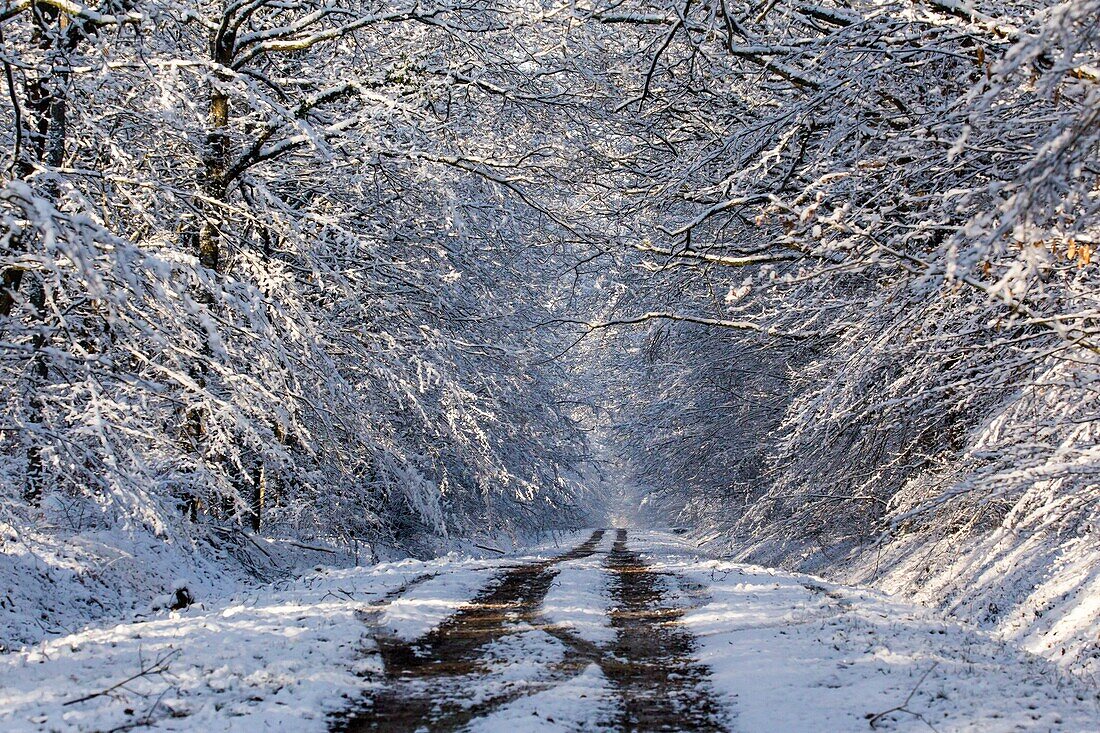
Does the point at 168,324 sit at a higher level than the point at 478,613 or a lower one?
higher

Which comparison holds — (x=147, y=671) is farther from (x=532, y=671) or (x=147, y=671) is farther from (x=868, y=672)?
(x=868, y=672)

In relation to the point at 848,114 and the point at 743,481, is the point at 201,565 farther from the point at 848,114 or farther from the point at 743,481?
the point at 743,481

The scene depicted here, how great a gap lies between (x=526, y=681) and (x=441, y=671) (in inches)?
31.7

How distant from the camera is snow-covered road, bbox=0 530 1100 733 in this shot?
5355 mm

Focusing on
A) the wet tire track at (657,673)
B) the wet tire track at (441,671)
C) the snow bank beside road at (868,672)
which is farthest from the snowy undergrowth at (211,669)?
the snow bank beside road at (868,672)

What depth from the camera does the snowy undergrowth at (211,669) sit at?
16.9ft

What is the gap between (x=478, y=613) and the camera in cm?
945

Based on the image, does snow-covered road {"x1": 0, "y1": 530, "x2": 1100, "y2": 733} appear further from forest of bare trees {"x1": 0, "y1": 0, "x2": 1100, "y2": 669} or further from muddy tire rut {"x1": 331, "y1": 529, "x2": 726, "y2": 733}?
forest of bare trees {"x1": 0, "y1": 0, "x2": 1100, "y2": 669}

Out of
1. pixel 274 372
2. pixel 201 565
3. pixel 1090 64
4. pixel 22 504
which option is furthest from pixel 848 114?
pixel 201 565

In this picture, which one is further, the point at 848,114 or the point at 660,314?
the point at 660,314

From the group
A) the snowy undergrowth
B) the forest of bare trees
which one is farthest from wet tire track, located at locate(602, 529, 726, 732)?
the forest of bare trees

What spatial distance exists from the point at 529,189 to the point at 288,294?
4.25 metres

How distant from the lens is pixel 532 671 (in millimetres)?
6648

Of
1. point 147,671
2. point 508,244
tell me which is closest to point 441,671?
point 147,671
